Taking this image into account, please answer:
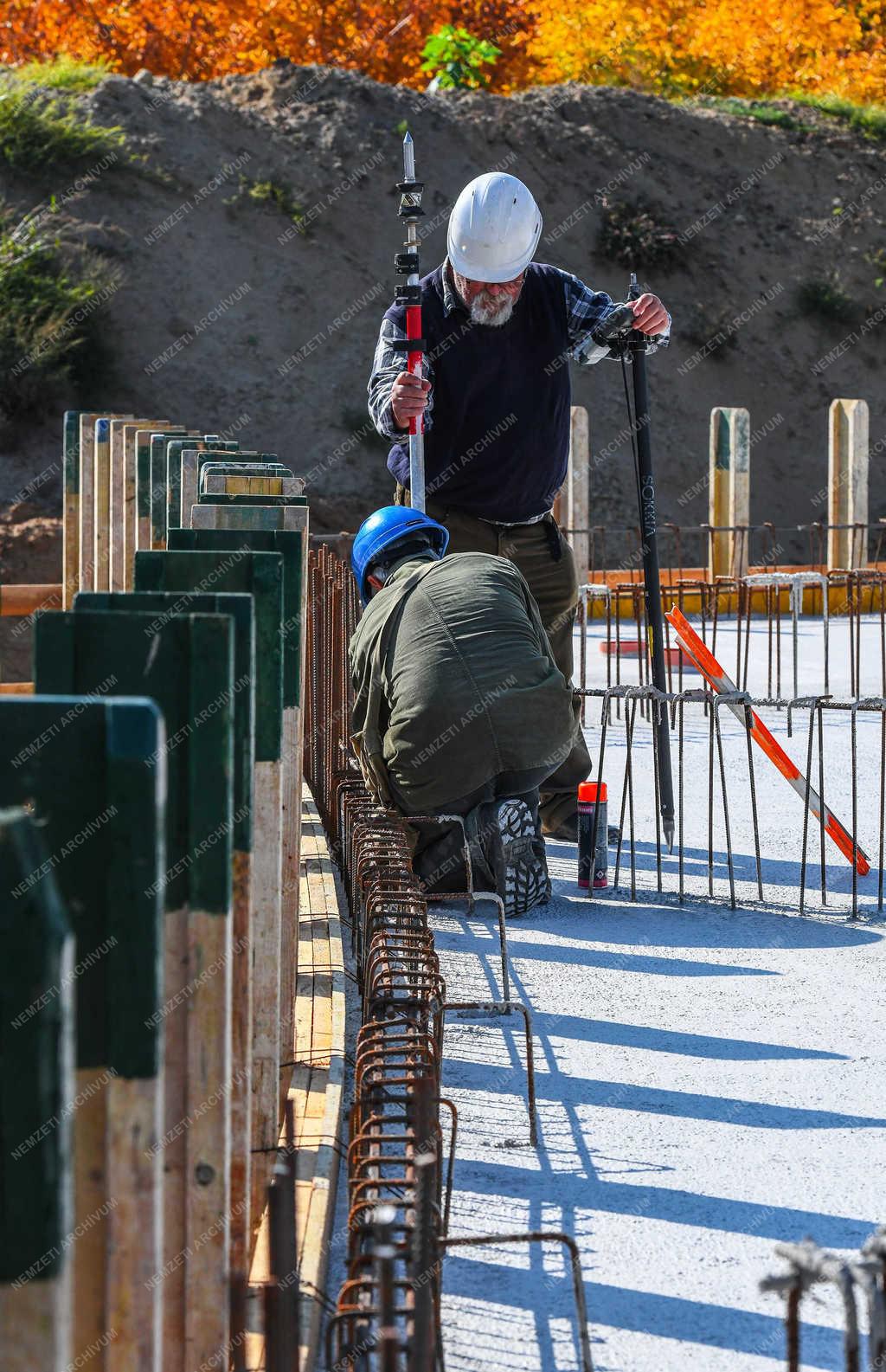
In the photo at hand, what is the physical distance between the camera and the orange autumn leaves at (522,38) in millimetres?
35250

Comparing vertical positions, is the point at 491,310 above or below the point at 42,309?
below

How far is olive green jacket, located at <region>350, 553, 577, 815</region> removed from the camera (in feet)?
19.5

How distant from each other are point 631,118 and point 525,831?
30929mm

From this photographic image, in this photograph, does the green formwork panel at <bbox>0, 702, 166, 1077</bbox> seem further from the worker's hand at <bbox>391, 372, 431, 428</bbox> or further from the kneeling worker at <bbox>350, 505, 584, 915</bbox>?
the worker's hand at <bbox>391, 372, 431, 428</bbox>

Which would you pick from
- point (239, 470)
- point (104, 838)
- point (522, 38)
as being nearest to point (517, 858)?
point (239, 470)

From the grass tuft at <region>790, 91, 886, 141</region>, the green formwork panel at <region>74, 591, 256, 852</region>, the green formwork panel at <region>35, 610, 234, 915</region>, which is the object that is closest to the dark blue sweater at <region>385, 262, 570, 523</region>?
the green formwork panel at <region>74, 591, 256, 852</region>

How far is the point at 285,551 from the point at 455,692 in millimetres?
2196

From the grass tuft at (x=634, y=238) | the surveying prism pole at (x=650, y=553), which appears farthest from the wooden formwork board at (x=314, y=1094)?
the grass tuft at (x=634, y=238)

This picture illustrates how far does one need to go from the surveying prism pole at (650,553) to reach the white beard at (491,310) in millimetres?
524

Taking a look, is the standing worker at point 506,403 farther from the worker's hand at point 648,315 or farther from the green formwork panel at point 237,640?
the green formwork panel at point 237,640

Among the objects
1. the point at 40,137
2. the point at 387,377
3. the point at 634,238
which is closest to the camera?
the point at 387,377

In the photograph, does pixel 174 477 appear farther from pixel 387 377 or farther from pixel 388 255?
pixel 388 255

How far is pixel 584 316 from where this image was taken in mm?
7402

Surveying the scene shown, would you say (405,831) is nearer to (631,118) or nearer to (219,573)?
(219,573)
